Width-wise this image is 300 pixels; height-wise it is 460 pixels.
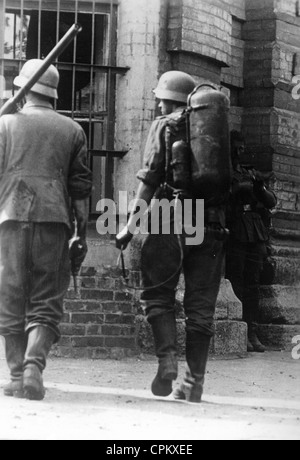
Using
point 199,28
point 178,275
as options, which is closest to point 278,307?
point 199,28

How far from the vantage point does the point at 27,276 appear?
716cm

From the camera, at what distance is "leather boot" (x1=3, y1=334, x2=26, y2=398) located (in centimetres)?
704

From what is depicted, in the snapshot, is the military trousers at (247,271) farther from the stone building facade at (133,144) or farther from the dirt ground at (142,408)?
the dirt ground at (142,408)

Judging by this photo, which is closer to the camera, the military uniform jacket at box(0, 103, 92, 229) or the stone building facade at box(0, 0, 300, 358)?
the military uniform jacket at box(0, 103, 92, 229)

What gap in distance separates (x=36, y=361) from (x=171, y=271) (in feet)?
3.55

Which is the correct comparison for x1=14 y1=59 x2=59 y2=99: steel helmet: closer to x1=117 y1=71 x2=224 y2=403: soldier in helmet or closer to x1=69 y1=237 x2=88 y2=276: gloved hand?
x1=117 y1=71 x2=224 y2=403: soldier in helmet

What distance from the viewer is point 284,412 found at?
23.1 ft

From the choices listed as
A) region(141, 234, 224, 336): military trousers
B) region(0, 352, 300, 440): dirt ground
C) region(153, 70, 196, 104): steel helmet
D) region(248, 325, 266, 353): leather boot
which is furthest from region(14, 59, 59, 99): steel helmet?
region(248, 325, 266, 353): leather boot

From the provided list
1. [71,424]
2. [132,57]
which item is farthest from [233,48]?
[71,424]

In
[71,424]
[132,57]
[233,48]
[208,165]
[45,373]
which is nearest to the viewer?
[71,424]

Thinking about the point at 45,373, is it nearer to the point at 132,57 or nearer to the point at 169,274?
the point at 169,274

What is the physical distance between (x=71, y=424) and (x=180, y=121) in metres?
2.24

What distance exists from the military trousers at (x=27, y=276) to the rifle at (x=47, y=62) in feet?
2.61

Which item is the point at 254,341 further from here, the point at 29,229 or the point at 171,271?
the point at 29,229
